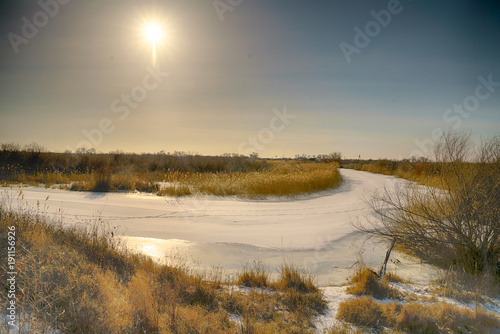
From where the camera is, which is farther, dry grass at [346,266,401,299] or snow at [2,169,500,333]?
snow at [2,169,500,333]

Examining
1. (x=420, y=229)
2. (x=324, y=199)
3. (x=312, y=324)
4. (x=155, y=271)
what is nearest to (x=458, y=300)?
(x=420, y=229)

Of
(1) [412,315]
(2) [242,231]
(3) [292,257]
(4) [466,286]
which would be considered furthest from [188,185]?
Answer: (1) [412,315]

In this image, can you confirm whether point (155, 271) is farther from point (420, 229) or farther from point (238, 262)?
point (420, 229)

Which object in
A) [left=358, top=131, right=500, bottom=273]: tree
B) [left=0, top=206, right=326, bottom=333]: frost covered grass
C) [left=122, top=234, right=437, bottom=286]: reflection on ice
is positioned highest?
[left=358, top=131, right=500, bottom=273]: tree

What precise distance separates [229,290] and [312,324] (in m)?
1.41

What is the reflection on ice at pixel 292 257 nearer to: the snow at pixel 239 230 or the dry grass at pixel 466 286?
the snow at pixel 239 230

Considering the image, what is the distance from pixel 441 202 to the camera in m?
5.85

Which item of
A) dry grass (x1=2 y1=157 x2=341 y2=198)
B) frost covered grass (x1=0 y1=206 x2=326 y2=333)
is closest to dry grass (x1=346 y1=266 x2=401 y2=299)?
frost covered grass (x1=0 y1=206 x2=326 y2=333)

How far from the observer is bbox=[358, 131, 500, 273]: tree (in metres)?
5.20

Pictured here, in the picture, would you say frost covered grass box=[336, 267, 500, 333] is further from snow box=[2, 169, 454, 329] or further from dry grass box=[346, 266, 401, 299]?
snow box=[2, 169, 454, 329]

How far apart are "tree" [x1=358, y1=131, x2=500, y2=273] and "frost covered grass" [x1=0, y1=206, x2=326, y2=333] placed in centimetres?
283

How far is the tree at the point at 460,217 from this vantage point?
205 inches

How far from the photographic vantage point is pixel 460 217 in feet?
17.6

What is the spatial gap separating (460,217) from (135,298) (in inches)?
223
